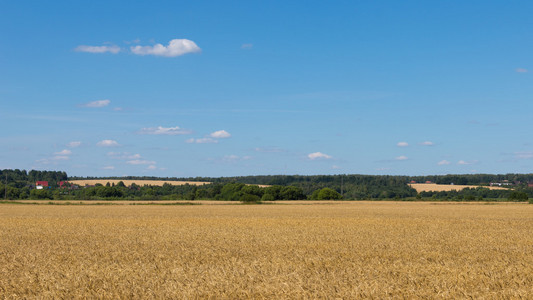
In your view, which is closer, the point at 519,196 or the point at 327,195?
the point at 519,196

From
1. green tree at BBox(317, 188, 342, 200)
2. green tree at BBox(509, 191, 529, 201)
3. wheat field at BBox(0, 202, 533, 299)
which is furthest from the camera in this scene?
green tree at BBox(317, 188, 342, 200)

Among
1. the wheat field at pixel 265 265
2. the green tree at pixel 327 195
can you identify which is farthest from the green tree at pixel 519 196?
the wheat field at pixel 265 265

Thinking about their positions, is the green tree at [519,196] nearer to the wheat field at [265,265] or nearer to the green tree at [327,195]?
the green tree at [327,195]

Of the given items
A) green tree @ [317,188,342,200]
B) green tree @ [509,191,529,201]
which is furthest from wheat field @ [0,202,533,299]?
green tree @ [317,188,342,200]

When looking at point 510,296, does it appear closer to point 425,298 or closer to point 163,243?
point 425,298

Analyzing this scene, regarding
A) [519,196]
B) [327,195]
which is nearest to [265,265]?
[327,195]

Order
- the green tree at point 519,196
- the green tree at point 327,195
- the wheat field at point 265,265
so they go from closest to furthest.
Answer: the wheat field at point 265,265
the green tree at point 519,196
the green tree at point 327,195

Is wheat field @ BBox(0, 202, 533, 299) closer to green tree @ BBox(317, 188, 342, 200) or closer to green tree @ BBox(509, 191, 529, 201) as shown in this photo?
green tree @ BBox(509, 191, 529, 201)

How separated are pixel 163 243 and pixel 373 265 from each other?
1118 cm

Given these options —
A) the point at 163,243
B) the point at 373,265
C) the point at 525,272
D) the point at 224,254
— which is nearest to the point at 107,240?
the point at 163,243

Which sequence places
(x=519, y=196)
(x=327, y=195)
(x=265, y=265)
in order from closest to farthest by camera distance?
(x=265, y=265)
(x=519, y=196)
(x=327, y=195)

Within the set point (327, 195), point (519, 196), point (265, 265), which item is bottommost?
point (265, 265)

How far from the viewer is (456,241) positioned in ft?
90.1

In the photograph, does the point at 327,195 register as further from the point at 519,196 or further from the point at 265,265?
the point at 265,265
